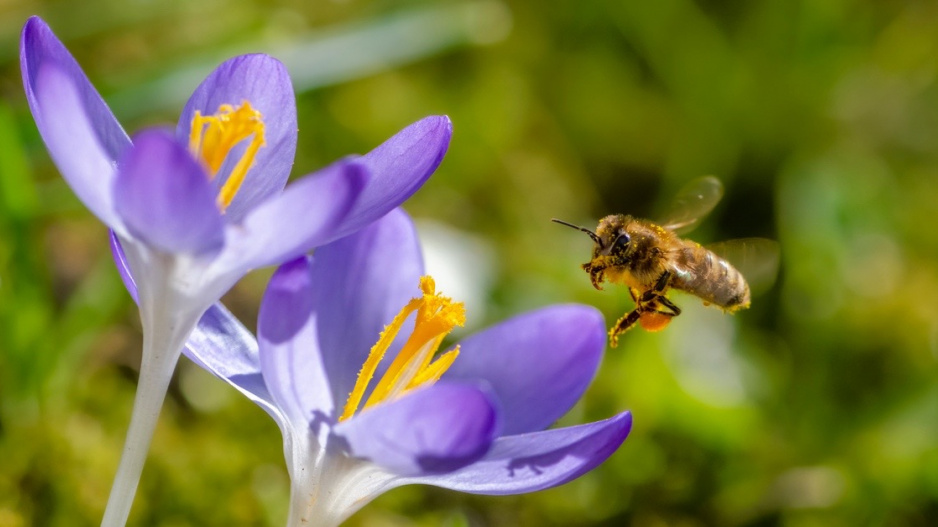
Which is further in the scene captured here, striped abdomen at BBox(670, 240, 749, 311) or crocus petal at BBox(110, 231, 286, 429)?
striped abdomen at BBox(670, 240, 749, 311)

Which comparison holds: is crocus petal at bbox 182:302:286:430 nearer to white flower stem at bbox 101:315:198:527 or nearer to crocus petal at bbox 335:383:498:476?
white flower stem at bbox 101:315:198:527

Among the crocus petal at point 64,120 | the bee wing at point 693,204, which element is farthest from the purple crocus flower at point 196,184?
the bee wing at point 693,204

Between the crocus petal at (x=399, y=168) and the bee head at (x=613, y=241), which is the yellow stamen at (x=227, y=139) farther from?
the bee head at (x=613, y=241)

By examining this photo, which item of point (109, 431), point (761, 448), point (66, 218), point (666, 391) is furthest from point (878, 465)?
point (66, 218)

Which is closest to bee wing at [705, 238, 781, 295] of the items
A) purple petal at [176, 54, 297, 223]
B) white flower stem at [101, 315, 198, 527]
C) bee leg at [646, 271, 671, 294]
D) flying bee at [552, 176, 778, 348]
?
flying bee at [552, 176, 778, 348]

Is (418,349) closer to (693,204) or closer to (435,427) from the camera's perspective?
(435,427)

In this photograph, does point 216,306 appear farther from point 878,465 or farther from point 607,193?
point 607,193

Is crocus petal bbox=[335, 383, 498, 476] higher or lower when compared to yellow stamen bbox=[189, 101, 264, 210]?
lower
